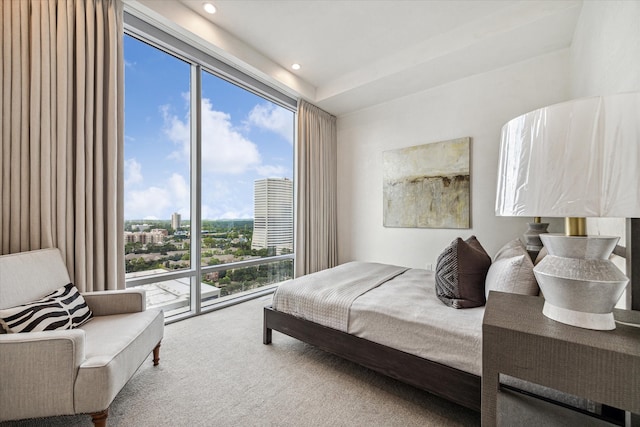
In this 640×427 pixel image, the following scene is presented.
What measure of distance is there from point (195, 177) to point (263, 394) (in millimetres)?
2232

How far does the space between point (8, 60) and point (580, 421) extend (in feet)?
11.9

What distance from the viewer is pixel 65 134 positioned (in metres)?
1.89

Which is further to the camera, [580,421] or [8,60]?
[8,60]

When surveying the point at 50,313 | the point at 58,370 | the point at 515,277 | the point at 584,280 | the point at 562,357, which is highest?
the point at 584,280

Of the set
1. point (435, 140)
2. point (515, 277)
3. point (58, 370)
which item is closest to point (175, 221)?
point (58, 370)

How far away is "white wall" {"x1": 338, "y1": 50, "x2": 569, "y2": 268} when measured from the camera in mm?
2855

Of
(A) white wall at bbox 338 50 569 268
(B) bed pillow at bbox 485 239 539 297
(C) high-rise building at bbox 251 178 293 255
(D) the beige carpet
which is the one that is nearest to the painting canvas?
(A) white wall at bbox 338 50 569 268

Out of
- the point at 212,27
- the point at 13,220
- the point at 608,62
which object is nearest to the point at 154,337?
the point at 13,220

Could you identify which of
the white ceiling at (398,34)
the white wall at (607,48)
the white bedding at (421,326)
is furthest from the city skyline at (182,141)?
the white wall at (607,48)

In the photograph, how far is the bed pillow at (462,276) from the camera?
1.63m

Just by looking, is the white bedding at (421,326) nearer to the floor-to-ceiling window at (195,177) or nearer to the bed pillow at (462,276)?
the bed pillow at (462,276)

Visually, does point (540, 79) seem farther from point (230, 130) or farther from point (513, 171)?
point (230, 130)

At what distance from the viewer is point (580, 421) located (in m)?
1.05

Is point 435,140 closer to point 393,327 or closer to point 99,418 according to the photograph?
point 393,327
